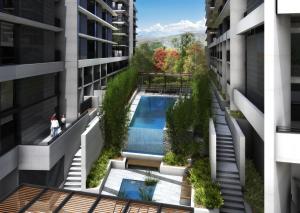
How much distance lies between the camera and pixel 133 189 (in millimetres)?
21828

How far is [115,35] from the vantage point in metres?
60.4

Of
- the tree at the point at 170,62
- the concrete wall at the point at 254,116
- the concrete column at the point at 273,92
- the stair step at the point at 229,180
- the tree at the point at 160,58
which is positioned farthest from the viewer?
the tree at the point at 160,58

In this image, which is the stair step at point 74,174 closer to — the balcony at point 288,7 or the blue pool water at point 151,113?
the blue pool water at point 151,113

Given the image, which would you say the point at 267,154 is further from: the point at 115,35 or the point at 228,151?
the point at 115,35

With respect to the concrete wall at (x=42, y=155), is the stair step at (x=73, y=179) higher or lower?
lower

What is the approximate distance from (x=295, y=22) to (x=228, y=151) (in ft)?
36.8

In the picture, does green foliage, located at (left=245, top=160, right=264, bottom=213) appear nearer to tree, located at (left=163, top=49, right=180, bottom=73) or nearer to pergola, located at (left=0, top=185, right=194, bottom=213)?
pergola, located at (left=0, top=185, right=194, bottom=213)

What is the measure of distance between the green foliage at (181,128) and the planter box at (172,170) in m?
1.22

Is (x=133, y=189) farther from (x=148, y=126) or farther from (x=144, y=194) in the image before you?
(x=148, y=126)

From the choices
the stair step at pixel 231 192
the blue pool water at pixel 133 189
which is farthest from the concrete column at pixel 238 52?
the blue pool water at pixel 133 189

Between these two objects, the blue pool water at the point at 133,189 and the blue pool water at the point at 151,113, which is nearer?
the blue pool water at the point at 133,189

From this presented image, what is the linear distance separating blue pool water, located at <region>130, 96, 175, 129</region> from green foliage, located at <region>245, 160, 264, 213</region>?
62.5ft

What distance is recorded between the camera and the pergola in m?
10.0

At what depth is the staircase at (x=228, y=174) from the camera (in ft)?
58.9
